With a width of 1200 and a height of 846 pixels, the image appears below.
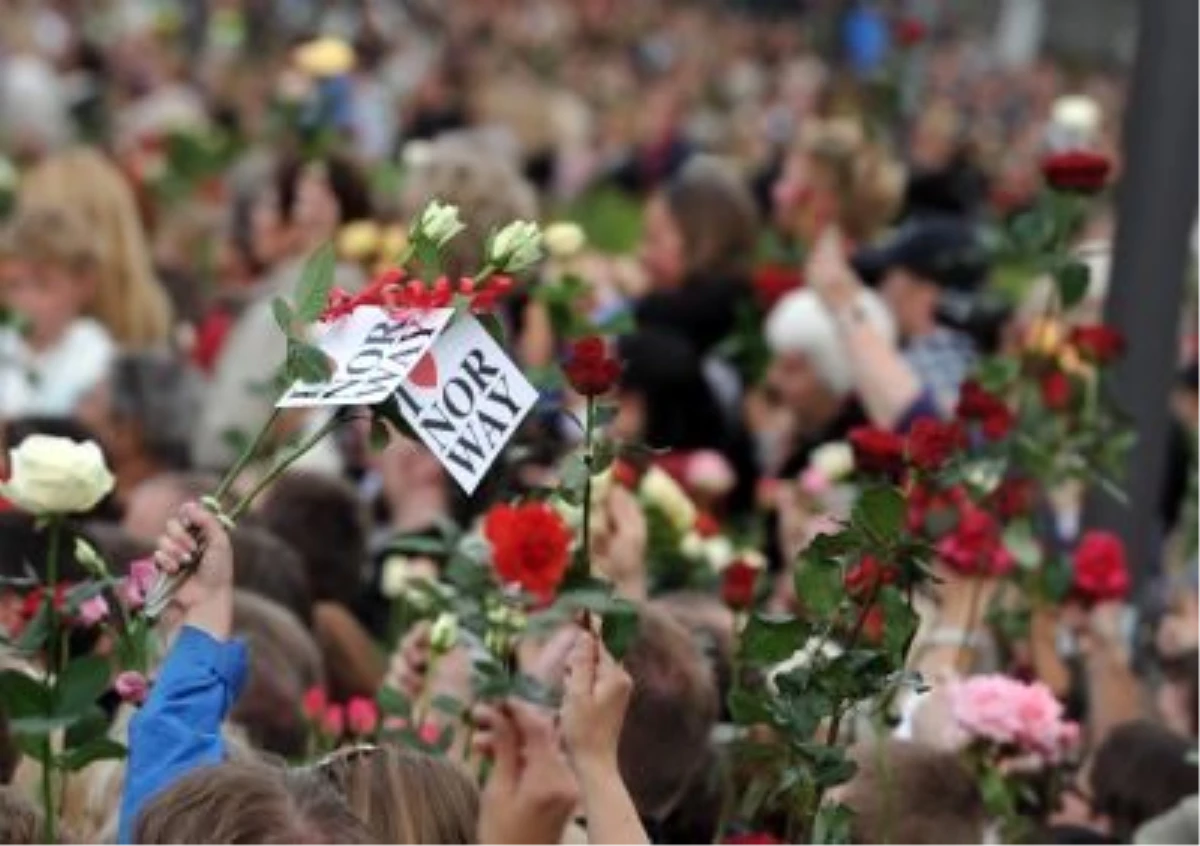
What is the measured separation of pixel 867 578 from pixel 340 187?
5.65 meters

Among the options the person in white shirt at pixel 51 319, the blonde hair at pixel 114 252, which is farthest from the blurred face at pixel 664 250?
the person in white shirt at pixel 51 319

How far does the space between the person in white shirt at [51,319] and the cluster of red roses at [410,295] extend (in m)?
4.24

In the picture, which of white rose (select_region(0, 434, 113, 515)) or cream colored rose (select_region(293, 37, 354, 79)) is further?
cream colored rose (select_region(293, 37, 354, 79))

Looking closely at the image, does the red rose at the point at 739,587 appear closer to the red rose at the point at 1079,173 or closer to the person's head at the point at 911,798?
the person's head at the point at 911,798

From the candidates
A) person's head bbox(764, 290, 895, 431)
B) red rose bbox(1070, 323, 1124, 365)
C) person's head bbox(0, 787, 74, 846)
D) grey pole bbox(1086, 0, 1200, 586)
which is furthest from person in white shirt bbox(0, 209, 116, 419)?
person's head bbox(0, 787, 74, 846)

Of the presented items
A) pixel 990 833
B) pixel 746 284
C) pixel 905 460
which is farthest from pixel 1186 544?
pixel 905 460

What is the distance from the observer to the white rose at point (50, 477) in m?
4.39

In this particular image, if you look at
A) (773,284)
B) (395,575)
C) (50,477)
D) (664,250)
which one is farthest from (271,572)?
(664,250)

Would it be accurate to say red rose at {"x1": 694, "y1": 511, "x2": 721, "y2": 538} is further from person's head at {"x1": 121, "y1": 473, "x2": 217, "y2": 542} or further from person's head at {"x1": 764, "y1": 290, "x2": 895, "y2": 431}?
person's head at {"x1": 764, "y1": 290, "x2": 895, "y2": 431}

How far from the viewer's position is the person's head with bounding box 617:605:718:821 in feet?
16.1

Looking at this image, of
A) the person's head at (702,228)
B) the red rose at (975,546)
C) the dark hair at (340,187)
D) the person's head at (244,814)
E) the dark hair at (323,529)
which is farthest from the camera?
the dark hair at (340,187)

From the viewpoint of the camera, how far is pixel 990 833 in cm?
530

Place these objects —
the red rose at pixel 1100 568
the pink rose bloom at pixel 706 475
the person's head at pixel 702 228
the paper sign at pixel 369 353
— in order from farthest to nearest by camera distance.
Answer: the person's head at pixel 702 228 → the pink rose bloom at pixel 706 475 → the red rose at pixel 1100 568 → the paper sign at pixel 369 353

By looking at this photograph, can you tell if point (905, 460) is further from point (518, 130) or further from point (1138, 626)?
point (518, 130)
